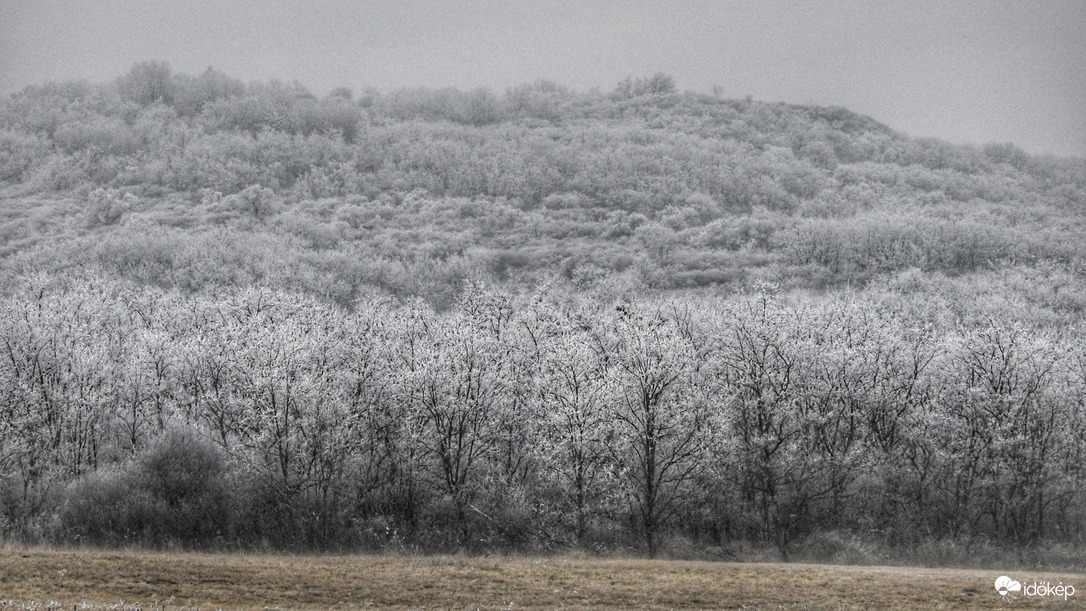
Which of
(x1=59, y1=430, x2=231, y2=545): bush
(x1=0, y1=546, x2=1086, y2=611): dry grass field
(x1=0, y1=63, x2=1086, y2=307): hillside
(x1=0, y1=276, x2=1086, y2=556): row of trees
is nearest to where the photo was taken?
(x1=0, y1=546, x2=1086, y2=611): dry grass field

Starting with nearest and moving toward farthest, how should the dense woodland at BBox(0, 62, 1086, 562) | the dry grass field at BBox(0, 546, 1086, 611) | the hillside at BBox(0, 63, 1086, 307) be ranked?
the dry grass field at BBox(0, 546, 1086, 611) < the dense woodland at BBox(0, 62, 1086, 562) < the hillside at BBox(0, 63, 1086, 307)

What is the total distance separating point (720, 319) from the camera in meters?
46.3

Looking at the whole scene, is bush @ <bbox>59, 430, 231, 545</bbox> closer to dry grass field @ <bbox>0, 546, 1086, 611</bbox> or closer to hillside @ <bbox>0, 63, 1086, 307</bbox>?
dry grass field @ <bbox>0, 546, 1086, 611</bbox>

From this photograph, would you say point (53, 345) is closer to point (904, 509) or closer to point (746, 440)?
point (746, 440)

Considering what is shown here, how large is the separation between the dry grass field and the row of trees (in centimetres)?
603

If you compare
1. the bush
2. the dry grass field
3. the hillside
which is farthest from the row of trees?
the hillside

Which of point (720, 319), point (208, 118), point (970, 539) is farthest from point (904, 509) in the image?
point (208, 118)

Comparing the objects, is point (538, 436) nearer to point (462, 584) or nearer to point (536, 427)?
point (536, 427)

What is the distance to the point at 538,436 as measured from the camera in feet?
117

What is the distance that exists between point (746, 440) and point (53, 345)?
3477 centimetres

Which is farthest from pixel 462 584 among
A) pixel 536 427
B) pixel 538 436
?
pixel 536 427

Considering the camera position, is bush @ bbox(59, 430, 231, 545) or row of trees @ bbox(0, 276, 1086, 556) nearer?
bush @ bbox(59, 430, 231, 545)

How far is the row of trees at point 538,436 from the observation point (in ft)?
105

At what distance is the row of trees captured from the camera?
31953 mm
